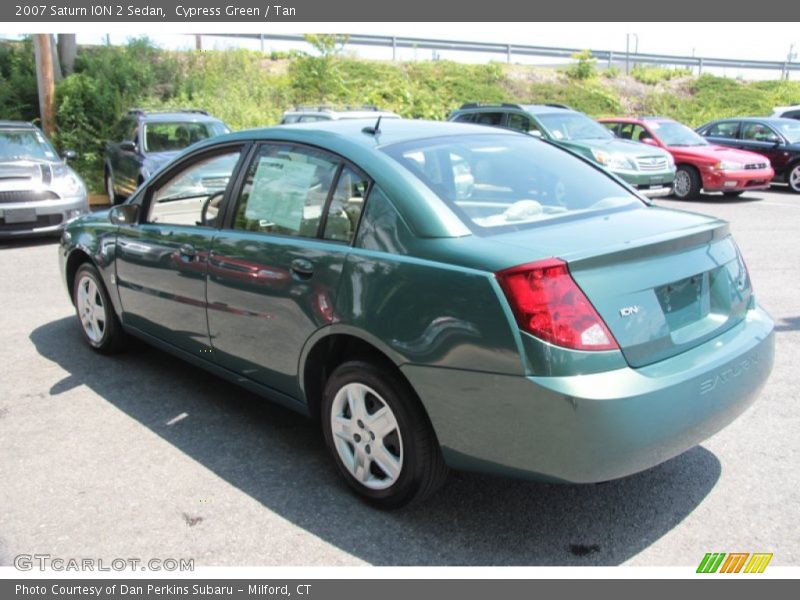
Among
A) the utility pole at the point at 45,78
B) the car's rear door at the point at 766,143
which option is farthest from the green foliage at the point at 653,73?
the utility pole at the point at 45,78

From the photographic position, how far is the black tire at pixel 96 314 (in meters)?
5.38

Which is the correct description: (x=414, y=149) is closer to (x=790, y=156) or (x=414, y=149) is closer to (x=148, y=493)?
(x=148, y=493)

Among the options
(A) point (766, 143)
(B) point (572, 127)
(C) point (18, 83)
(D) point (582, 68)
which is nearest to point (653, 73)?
(D) point (582, 68)

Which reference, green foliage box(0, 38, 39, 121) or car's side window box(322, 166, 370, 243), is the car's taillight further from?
green foliage box(0, 38, 39, 121)

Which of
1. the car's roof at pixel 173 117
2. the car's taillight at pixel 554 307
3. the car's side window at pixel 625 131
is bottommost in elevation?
the car's taillight at pixel 554 307

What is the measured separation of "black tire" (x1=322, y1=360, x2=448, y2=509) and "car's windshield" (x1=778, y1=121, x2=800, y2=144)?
15.3 m

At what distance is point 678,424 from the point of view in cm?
288

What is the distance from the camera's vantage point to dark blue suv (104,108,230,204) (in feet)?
39.9

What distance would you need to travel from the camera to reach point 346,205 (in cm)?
351

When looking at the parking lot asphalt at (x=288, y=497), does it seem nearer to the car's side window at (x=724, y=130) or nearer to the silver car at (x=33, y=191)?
the silver car at (x=33, y=191)

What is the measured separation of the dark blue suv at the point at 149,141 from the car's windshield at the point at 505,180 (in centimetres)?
907

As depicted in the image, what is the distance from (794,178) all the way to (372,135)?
573 inches

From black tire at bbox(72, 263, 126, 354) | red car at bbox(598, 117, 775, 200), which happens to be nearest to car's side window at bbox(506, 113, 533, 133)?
red car at bbox(598, 117, 775, 200)

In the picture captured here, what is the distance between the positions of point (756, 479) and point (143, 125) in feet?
37.9
